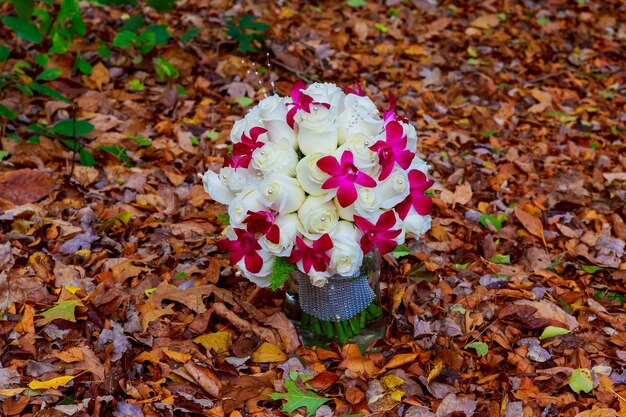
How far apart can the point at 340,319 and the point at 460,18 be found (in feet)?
12.0

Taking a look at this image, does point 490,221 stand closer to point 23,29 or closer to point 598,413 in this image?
point 598,413

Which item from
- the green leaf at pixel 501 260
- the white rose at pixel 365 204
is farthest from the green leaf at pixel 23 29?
the green leaf at pixel 501 260

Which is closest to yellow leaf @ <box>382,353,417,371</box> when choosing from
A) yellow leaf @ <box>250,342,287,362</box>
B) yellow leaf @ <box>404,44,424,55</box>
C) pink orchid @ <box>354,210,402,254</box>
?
yellow leaf @ <box>250,342,287,362</box>

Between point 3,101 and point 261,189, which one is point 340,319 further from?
point 3,101

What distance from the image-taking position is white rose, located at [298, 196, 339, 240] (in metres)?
2.04

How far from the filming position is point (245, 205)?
6.84ft

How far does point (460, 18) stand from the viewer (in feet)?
17.7

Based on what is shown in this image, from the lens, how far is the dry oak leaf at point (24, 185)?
3057 mm

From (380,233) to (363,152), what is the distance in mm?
241

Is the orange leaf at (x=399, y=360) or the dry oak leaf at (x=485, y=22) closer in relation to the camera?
the orange leaf at (x=399, y=360)

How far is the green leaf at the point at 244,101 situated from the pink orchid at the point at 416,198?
2.05 metres

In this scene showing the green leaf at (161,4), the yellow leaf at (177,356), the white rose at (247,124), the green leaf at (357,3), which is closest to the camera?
the white rose at (247,124)

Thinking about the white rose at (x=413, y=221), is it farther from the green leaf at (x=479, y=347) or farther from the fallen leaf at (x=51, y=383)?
the fallen leaf at (x=51, y=383)

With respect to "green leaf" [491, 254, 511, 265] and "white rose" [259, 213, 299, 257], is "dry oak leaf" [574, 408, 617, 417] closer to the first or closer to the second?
"green leaf" [491, 254, 511, 265]
